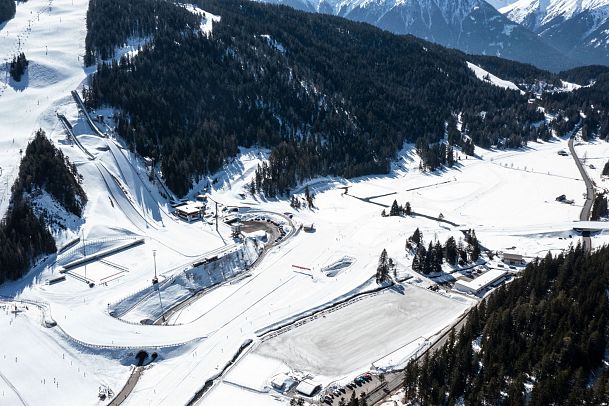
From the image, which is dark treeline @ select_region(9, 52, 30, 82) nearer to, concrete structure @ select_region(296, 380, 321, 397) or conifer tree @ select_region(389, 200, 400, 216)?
conifer tree @ select_region(389, 200, 400, 216)

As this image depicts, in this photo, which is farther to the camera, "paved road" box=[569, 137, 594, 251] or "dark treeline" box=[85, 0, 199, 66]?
"dark treeline" box=[85, 0, 199, 66]

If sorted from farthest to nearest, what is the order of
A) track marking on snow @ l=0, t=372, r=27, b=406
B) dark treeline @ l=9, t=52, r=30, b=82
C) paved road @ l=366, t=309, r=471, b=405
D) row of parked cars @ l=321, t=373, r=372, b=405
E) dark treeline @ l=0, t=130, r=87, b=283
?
dark treeline @ l=9, t=52, r=30, b=82 → dark treeline @ l=0, t=130, r=87, b=283 → paved road @ l=366, t=309, r=471, b=405 → row of parked cars @ l=321, t=373, r=372, b=405 → track marking on snow @ l=0, t=372, r=27, b=406

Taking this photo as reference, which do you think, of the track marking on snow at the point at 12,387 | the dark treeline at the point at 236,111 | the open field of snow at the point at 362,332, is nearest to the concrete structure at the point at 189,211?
the dark treeline at the point at 236,111

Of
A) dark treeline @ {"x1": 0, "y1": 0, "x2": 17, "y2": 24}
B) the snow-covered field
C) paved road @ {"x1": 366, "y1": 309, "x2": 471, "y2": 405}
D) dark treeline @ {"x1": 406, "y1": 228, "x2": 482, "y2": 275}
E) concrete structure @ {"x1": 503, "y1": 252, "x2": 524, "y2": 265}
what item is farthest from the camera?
dark treeline @ {"x1": 0, "y1": 0, "x2": 17, "y2": 24}

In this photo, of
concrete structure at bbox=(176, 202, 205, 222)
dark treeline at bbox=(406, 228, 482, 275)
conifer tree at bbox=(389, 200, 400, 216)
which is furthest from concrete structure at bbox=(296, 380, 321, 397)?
conifer tree at bbox=(389, 200, 400, 216)

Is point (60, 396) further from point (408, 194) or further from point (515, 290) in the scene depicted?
point (408, 194)

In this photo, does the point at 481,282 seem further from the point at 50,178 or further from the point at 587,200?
the point at 50,178

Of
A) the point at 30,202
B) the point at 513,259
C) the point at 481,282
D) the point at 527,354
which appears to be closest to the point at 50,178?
the point at 30,202

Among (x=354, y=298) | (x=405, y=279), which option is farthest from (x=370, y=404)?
(x=405, y=279)
